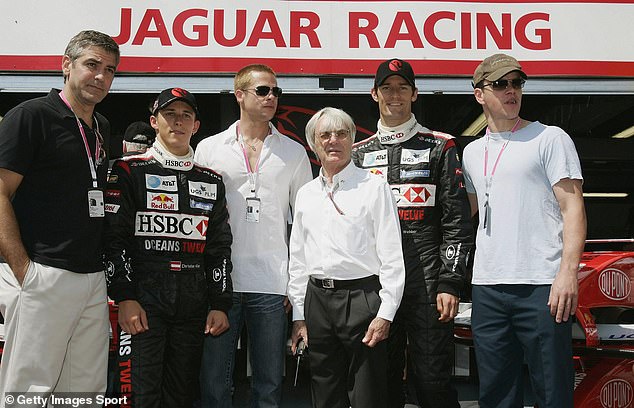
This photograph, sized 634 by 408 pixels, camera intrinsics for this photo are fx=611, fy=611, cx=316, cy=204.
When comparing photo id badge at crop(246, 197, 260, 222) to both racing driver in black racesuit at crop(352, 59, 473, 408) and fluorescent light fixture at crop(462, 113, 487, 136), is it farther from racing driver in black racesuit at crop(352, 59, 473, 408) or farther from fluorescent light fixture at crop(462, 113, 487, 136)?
fluorescent light fixture at crop(462, 113, 487, 136)

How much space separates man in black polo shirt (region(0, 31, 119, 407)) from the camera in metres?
2.43

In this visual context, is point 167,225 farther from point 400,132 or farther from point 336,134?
point 400,132

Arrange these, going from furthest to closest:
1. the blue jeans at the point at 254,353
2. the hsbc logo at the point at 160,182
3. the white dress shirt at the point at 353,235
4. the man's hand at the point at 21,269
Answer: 1. the blue jeans at the point at 254,353
2. the hsbc logo at the point at 160,182
3. the white dress shirt at the point at 353,235
4. the man's hand at the point at 21,269

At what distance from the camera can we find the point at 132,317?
2.59 meters

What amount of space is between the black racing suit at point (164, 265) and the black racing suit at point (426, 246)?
0.84 metres

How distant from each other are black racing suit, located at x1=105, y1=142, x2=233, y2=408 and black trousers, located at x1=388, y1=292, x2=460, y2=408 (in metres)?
0.82

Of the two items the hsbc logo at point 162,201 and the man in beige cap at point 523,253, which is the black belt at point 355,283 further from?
the hsbc logo at point 162,201

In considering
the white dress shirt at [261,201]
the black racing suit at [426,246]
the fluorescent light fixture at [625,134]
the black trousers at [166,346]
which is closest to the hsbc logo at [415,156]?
the black racing suit at [426,246]

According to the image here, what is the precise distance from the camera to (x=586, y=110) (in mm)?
6320

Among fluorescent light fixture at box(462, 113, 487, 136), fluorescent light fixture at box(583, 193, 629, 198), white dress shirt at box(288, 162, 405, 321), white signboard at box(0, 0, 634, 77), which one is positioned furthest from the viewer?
fluorescent light fixture at box(583, 193, 629, 198)

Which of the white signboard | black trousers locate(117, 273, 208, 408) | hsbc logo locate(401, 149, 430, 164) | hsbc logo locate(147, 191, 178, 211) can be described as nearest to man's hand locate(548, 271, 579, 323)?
hsbc logo locate(401, 149, 430, 164)

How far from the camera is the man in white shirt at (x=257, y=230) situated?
2895 mm

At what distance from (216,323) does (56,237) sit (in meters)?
0.78

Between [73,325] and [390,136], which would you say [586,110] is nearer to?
[390,136]
